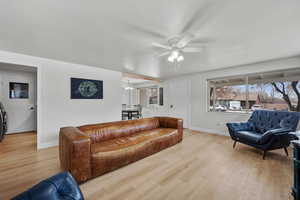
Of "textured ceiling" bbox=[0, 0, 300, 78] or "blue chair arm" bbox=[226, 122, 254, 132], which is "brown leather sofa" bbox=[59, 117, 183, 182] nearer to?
"blue chair arm" bbox=[226, 122, 254, 132]

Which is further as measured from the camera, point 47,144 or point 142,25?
point 47,144

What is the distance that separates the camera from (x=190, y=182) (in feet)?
5.95

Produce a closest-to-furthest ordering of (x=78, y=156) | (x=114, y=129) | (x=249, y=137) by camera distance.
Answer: (x=78, y=156) → (x=249, y=137) → (x=114, y=129)

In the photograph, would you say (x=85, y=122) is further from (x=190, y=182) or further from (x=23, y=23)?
(x=190, y=182)

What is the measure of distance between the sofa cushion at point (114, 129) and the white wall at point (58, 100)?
4.59 feet

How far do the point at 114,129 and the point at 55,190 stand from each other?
1888 mm

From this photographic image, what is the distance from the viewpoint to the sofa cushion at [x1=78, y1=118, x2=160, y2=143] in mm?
2498

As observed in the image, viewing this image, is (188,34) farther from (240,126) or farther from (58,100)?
(58,100)

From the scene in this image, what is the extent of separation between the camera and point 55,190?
0.92 m

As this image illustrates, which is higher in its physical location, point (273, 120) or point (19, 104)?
point (19, 104)

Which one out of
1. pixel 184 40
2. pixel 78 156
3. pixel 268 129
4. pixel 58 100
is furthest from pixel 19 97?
pixel 268 129

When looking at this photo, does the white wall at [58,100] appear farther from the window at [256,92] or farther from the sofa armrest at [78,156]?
the window at [256,92]

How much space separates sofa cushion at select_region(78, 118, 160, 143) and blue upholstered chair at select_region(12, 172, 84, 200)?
1.47 metres

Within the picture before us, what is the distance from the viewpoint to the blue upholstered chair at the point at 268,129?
7.76 ft
